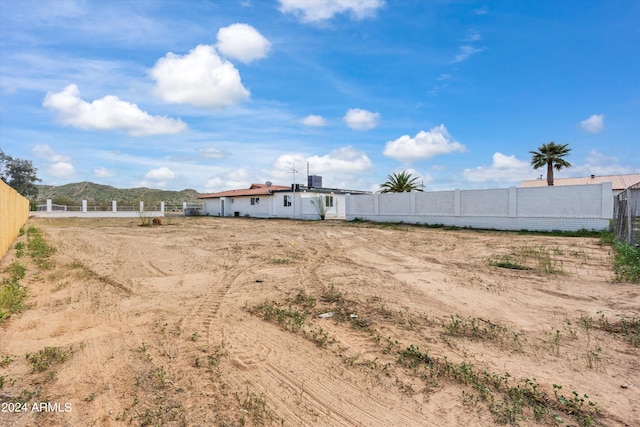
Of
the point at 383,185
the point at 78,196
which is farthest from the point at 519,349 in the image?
the point at 78,196

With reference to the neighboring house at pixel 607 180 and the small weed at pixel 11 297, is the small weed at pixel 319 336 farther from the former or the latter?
the neighboring house at pixel 607 180

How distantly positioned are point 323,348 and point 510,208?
62.3ft

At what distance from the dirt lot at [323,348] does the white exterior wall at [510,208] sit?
10.6 m

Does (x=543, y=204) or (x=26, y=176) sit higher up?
(x=26, y=176)

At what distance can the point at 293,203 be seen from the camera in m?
33.9

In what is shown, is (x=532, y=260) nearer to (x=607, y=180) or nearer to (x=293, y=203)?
(x=293, y=203)

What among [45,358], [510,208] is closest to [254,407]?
[45,358]

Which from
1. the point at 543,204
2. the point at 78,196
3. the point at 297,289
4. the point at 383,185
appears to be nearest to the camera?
the point at 297,289

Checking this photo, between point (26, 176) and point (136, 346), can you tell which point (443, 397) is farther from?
point (26, 176)

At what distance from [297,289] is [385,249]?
6.50m

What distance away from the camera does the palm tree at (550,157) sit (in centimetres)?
3186

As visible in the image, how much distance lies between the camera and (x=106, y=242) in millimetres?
14594

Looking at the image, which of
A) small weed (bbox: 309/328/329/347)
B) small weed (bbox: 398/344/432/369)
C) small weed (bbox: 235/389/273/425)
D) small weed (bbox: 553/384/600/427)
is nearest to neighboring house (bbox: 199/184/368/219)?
small weed (bbox: 309/328/329/347)

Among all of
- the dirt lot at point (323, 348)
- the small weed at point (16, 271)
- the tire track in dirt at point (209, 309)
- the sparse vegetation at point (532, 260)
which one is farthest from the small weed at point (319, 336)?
the small weed at point (16, 271)
